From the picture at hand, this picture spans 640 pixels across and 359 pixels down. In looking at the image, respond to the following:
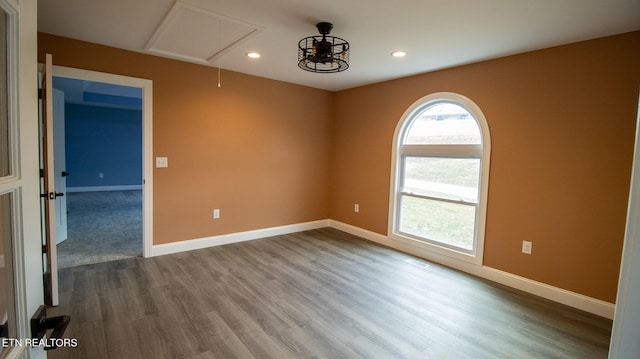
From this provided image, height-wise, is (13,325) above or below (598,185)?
below

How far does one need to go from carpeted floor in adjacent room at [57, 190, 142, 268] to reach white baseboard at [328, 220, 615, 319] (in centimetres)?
353

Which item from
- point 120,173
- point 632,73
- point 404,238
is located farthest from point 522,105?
point 120,173

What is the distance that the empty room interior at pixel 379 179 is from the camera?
2.35 metres

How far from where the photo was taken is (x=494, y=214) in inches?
134

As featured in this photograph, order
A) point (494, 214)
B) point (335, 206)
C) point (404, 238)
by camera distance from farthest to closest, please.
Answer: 1. point (335, 206)
2. point (404, 238)
3. point (494, 214)

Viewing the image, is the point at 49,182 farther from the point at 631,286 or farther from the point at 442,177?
the point at 442,177

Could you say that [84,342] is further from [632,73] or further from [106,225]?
[632,73]

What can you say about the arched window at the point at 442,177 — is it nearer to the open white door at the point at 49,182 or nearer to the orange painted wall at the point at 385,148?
the orange painted wall at the point at 385,148

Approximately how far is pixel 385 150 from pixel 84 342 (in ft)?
12.7

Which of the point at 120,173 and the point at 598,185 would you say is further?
the point at 120,173

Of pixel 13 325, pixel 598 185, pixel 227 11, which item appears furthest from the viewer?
pixel 598 185

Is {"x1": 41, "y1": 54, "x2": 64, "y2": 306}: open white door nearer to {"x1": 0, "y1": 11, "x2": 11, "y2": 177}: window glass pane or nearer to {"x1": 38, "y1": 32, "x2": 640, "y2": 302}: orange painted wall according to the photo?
{"x1": 38, "y1": 32, "x2": 640, "y2": 302}: orange painted wall

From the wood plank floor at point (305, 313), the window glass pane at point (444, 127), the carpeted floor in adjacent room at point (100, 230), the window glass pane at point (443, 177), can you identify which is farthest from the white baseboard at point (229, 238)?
the window glass pane at point (444, 127)

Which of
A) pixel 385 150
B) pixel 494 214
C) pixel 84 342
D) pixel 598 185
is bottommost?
pixel 84 342
